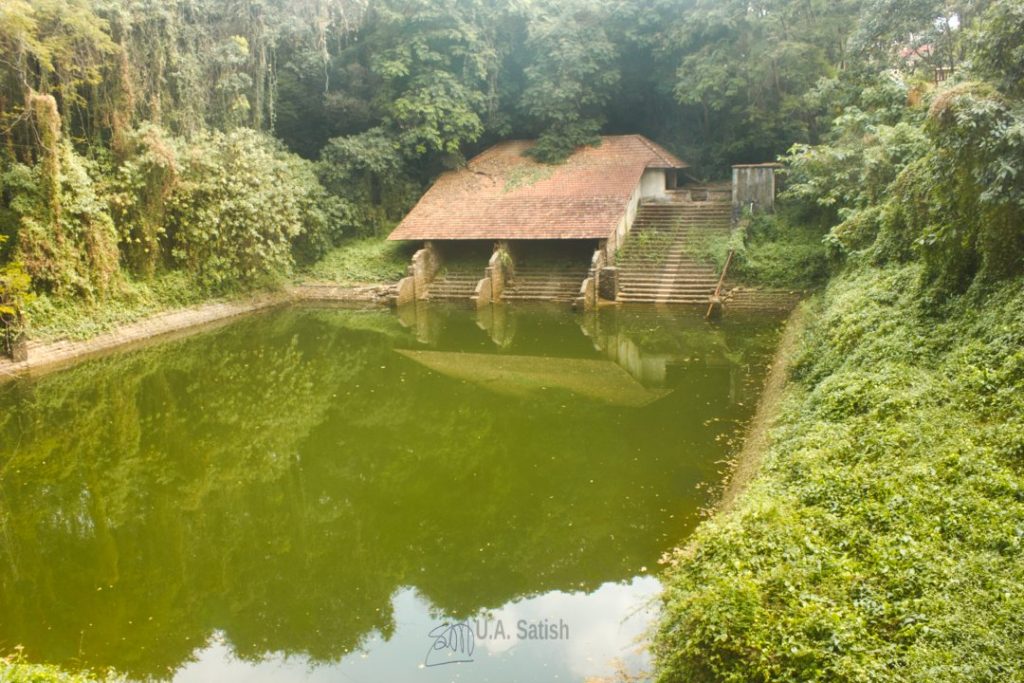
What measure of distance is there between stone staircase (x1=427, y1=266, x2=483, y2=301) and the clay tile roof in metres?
1.20

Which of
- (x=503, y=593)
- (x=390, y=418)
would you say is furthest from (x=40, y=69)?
(x=503, y=593)

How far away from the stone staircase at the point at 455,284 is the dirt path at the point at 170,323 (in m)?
1.46

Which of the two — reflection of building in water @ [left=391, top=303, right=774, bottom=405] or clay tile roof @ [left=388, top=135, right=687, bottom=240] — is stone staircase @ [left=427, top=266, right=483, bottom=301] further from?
reflection of building in water @ [left=391, top=303, right=774, bottom=405]

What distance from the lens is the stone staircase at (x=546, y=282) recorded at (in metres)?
21.1

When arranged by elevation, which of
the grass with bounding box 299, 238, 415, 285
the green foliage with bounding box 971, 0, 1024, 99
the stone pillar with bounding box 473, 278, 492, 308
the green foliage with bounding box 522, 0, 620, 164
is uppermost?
the green foliage with bounding box 522, 0, 620, 164

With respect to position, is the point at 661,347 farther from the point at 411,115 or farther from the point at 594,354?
the point at 411,115

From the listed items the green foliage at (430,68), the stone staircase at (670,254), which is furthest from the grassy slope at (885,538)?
the green foliage at (430,68)

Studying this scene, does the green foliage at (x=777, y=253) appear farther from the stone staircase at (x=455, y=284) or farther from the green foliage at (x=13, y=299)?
the green foliage at (x=13, y=299)

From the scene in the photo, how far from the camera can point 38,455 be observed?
34.8ft

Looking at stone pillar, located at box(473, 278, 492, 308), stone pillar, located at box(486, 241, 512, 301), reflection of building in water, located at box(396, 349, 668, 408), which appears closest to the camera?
reflection of building in water, located at box(396, 349, 668, 408)

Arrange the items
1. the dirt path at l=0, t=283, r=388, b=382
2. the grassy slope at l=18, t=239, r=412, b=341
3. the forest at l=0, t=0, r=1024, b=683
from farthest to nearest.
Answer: the grassy slope at l=18, t=239, r=412, b=341 < the dirt path at l=0, t=283, r=388, b=382 < the forest at l=0, t=0, r=1024, b=683

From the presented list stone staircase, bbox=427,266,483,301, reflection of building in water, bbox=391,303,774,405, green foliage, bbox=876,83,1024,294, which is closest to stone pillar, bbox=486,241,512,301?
stone staircase, bbox=427,266,483,301

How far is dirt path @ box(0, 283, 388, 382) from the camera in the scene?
14.8m

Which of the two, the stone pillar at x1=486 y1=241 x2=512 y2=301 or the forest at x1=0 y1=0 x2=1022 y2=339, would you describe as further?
the stone pillar at x1=486 y1=241 x2=512 y2=301
